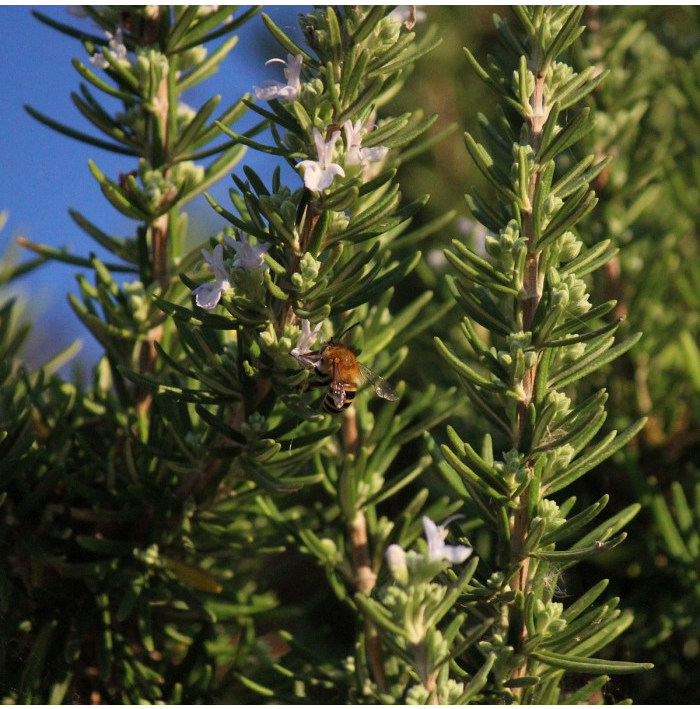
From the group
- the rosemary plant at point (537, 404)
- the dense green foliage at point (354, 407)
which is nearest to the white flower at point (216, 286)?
the dense green foliage at point (354, 407)

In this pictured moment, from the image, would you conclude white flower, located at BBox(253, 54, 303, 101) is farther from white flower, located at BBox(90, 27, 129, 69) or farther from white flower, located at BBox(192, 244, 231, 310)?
white flower, located at BBox(90, 27, 129, 69)

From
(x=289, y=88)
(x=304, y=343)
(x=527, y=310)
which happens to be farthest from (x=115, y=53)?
(x=527, y=310)

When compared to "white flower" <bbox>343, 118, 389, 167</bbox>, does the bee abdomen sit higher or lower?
lower

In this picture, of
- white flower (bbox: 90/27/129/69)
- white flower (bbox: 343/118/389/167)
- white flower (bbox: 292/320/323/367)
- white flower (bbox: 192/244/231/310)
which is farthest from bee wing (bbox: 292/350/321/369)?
white flower (bbox: 90/27/129/69)

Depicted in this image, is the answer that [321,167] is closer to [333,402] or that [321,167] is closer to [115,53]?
[333,402]

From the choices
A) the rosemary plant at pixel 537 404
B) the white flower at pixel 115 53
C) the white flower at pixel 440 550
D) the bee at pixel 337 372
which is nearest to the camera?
the white flower at pixel 440 550

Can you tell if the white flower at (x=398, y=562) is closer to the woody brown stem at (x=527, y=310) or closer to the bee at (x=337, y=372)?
the woody brown stem at (x=527, y=310)
